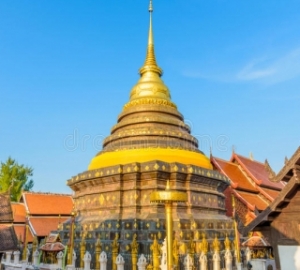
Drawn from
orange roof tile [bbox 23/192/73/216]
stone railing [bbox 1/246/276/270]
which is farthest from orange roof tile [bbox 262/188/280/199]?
orange roof tile [bbox 23/192/73/216]

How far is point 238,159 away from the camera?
23141mm

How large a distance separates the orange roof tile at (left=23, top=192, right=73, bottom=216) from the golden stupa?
9357 mm

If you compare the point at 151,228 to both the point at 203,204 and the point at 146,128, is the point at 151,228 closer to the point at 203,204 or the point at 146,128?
the point at 203,204

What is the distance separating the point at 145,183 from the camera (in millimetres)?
14664

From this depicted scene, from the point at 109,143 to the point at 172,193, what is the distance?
1260 cm

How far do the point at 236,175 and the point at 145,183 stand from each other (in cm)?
951

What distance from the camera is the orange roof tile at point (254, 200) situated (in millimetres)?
19517

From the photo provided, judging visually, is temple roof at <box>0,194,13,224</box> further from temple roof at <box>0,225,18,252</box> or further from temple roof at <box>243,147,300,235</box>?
temple roof at <box>243,147,300,235</box>

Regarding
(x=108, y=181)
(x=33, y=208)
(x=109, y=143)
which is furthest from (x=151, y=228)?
(x=33, y=208)

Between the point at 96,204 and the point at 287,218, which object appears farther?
the point at 96,204

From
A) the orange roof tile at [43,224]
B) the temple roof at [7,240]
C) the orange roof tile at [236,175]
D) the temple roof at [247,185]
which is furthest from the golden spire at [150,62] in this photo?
the temple roof at [7,240]

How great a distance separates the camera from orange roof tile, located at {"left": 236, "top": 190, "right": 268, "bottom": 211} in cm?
1952

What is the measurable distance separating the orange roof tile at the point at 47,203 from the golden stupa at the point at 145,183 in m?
9.36

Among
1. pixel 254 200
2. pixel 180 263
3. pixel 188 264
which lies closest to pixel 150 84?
pixel 254 200
